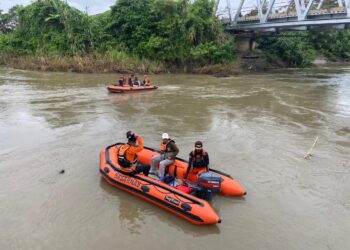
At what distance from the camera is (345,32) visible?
50031mm

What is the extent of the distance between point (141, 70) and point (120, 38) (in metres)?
5.02

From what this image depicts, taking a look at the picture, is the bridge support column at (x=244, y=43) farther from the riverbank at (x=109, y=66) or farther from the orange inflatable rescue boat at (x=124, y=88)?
the orange inflatable rescue boat at (x=124, y=88)

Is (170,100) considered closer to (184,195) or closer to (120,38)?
(184,195)

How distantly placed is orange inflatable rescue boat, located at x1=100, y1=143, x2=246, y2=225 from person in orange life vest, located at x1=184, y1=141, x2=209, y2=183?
24 centimetres

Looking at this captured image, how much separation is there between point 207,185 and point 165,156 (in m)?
1.40

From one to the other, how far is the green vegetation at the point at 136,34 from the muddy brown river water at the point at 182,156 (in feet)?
43.6

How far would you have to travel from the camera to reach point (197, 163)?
24.8 feet

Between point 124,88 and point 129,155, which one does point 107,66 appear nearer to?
point 124,88

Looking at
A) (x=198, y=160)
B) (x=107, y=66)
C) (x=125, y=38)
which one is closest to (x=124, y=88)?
(x=107, y=66)

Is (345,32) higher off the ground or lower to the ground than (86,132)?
higher

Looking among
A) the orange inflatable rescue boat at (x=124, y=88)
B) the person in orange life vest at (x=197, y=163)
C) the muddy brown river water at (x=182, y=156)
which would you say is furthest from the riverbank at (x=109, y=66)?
the person in orange life vest at (x=197, y=163)

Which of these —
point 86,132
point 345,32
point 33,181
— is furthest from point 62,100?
point 345,32

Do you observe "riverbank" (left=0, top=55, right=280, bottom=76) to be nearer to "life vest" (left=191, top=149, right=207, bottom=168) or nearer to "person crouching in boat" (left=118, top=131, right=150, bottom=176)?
"person crouching in boat" (left=118, top=131, right=150, bottom=176)

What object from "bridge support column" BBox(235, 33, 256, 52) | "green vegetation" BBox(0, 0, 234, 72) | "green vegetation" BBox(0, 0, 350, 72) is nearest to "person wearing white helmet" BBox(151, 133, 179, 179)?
"green vegetation" BBox(0, 0, 350, 72)
